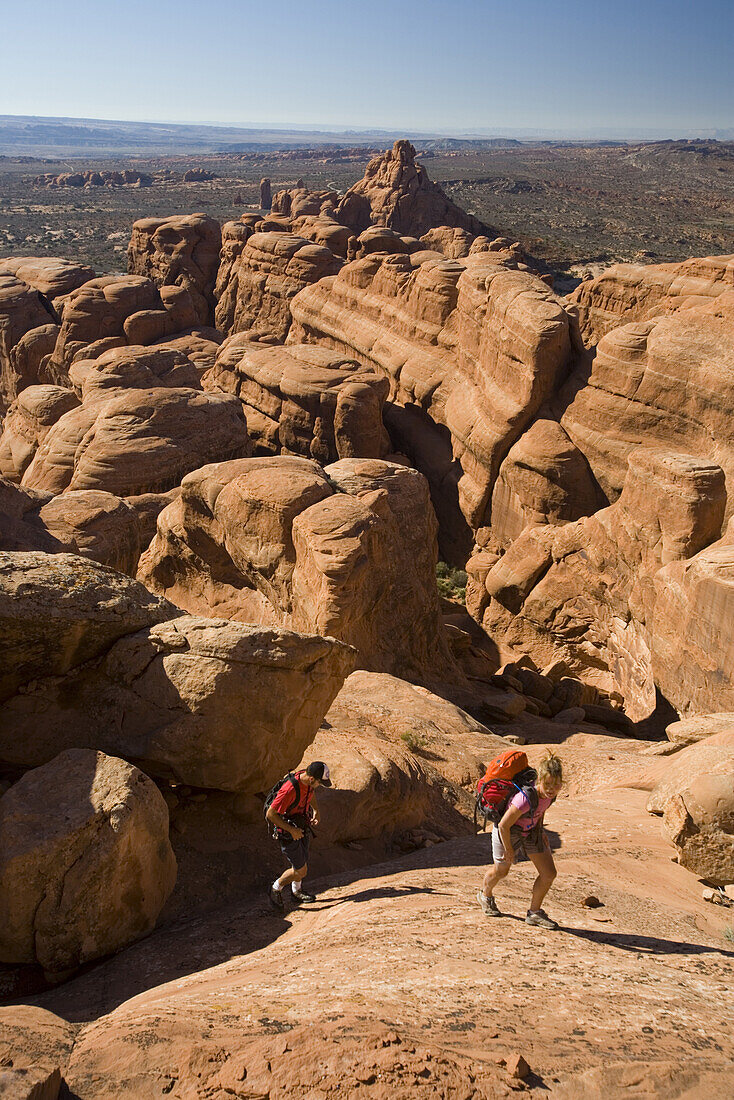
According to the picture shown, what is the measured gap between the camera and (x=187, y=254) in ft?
153

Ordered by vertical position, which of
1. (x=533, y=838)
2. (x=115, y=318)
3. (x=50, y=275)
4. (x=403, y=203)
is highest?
(x=403, y=203)

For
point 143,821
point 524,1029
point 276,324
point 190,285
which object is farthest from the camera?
point 190,285

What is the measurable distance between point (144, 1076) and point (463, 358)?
80.8 feet

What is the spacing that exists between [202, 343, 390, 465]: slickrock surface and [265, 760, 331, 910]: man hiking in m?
17.8

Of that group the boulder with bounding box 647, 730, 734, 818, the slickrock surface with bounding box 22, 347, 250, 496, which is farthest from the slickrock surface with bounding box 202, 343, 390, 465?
the boulder with bounding box 647, 730, 734, 818

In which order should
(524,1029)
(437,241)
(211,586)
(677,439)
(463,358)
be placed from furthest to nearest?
1. (437,241)
2. (463,358)
3. (677,439)
4. (211,586)
5. (524,1029)

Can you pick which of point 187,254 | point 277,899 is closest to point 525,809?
point 277,899

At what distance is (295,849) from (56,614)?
2.93m

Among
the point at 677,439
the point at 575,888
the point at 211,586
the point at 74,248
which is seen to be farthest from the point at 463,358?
the point at 74,248

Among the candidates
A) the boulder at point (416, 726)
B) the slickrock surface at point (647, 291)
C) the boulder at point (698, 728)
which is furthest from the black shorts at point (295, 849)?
the slickrock surface at point (647, 291)

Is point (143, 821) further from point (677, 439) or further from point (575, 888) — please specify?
point (677, 439)

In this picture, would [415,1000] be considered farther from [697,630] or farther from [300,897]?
[697,630]

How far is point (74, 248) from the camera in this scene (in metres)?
78.4

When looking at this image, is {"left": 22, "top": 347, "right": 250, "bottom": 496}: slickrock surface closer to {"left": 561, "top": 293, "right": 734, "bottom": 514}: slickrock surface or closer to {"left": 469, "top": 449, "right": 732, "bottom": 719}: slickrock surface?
{"left": 469, "top": 449, "right": 732, "bottom": 719}: slickrock surface
